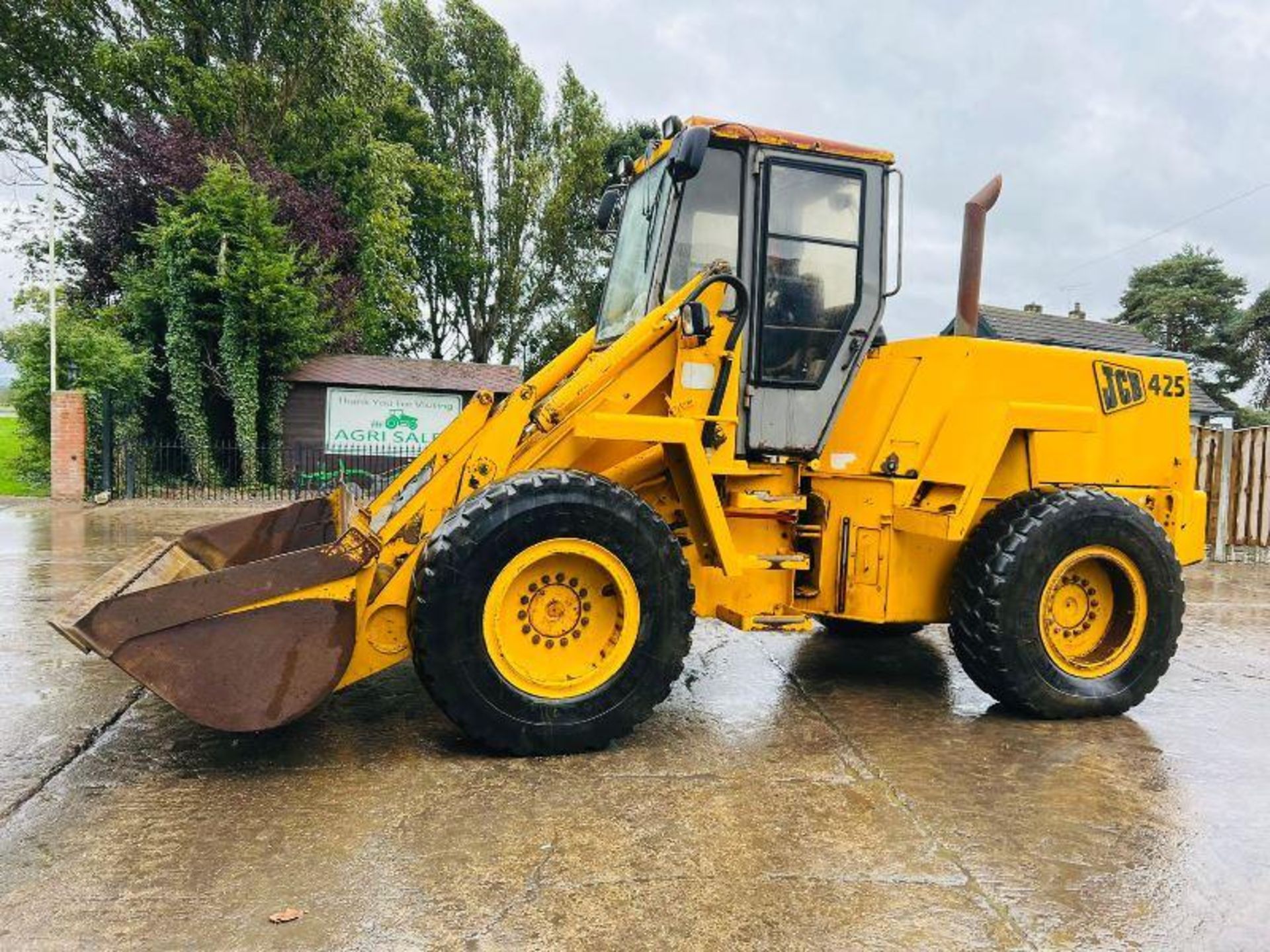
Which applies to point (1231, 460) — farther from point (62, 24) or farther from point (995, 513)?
point (62, 24)

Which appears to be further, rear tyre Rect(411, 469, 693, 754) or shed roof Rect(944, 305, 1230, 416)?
shed roof Rect(944, 305, 1230, 416)

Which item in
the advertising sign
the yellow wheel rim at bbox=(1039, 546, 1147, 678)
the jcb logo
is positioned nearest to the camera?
the yellow wheel rim at bbox=(1039, 546, 1147, 678)

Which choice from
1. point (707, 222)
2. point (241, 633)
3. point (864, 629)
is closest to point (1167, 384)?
point (864, 629)

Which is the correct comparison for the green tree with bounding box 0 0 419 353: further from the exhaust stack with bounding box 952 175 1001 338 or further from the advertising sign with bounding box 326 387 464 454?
the exhaust stack with bounding box 952 175 1001 338

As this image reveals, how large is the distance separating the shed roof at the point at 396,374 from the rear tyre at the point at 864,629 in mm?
12777

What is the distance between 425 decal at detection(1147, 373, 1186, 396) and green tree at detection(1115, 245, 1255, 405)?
3652 centimetres

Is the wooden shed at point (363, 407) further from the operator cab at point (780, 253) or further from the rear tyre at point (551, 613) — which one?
the rear tyre at point (551, 613)

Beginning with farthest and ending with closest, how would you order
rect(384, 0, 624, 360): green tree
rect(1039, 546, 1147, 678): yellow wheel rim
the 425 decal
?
1. rect(384, 0, 624, 360): green tree
2. the 425 decal
3. rect(1039, 546, 1147, 678): yellow wheel rim

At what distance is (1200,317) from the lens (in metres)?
38.9

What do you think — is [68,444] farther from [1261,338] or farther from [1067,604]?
[1261,338]

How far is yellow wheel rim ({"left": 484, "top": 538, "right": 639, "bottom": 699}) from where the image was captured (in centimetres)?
364

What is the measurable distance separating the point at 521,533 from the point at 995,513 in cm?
238

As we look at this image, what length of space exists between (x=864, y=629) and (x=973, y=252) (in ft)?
9.21

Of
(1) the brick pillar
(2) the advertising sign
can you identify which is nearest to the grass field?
(1) the brick pillar
